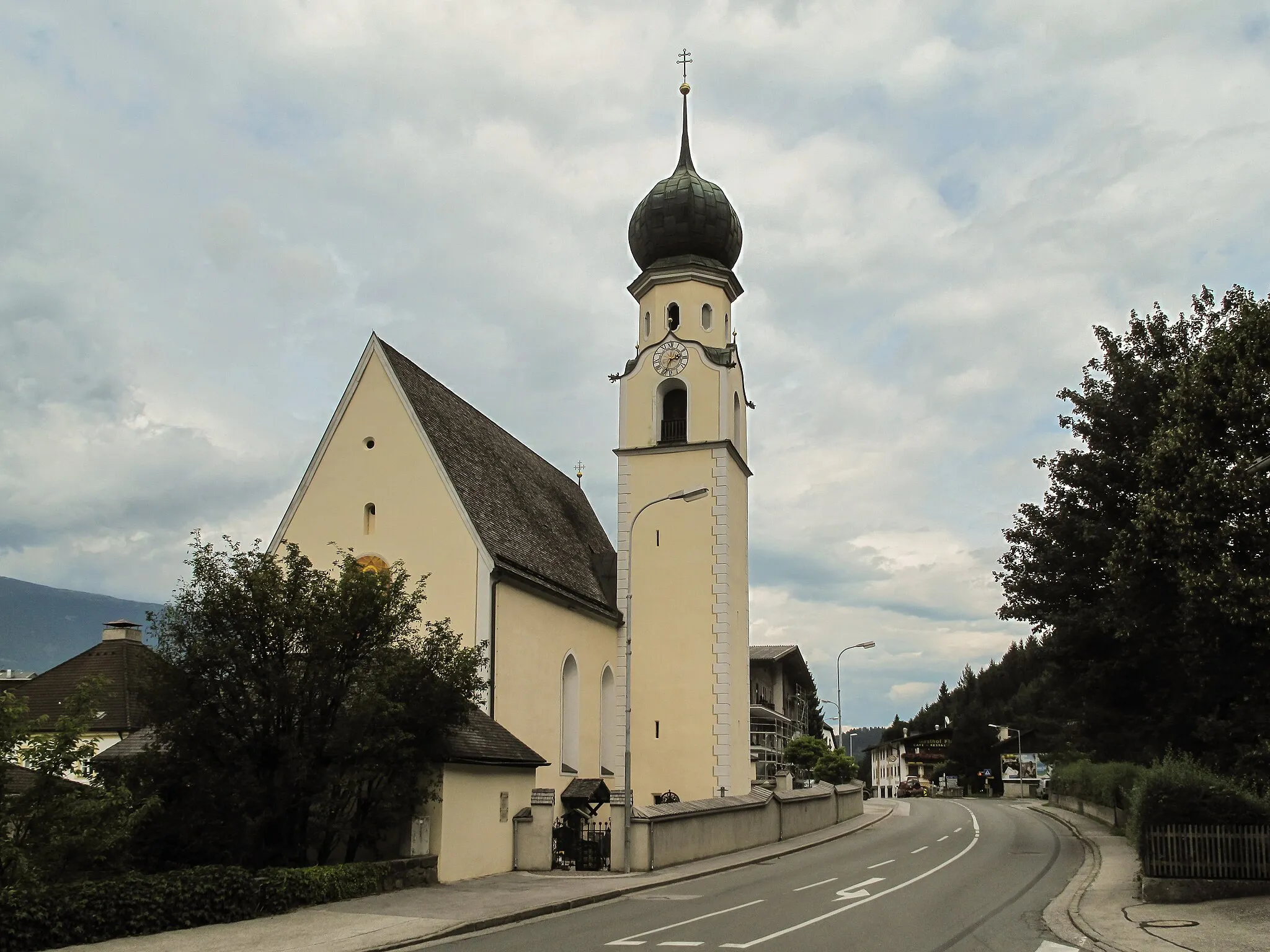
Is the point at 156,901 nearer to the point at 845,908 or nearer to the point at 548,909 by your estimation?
the point at 548,909

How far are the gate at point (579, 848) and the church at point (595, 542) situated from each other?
1.15 metres

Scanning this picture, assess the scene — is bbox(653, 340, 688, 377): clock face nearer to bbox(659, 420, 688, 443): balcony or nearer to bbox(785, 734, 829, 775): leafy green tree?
bbox(659, 420, 688, 443): balcony

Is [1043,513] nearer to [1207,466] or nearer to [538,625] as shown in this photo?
[1207,466]

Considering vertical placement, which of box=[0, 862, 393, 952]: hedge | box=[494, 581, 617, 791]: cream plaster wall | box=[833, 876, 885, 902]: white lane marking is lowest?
box=[833, 876, 885, 902]: white lane marking

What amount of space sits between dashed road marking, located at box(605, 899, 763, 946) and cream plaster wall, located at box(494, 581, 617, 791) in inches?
386

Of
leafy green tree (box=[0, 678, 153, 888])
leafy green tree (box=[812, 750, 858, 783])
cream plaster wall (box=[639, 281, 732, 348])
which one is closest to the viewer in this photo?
leafy green tree (box=[0, 678, 153, 888])

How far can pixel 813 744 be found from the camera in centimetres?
6269

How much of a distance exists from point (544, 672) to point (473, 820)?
7.43 meters

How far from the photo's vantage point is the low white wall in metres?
25.1

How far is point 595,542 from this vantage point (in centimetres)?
4200

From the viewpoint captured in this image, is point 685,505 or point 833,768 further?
point 833,768

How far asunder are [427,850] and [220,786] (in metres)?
4.50

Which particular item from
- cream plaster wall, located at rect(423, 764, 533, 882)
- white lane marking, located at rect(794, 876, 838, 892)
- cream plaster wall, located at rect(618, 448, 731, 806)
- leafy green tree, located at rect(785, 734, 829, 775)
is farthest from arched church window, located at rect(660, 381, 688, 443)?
leafy green tree, located at rect(785, 734, 829, 775)

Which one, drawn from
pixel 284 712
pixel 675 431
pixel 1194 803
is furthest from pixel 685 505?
pixel 1194 803
